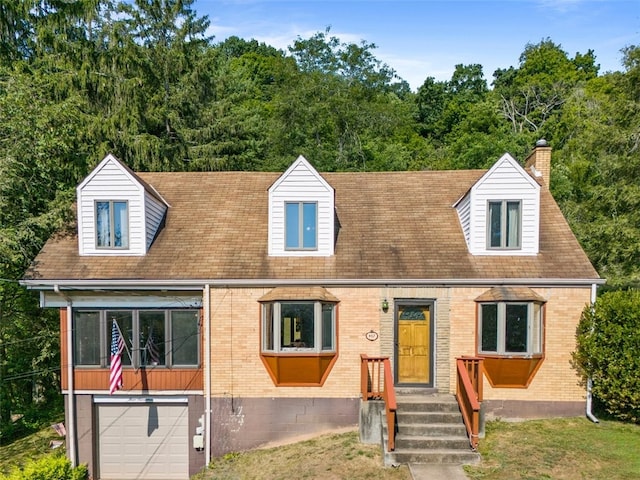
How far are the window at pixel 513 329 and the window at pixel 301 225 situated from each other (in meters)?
5.09

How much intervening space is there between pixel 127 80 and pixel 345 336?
1715 cm

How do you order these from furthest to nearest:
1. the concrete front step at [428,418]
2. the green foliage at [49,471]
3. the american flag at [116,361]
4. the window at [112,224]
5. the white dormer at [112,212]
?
1. the window at [112,224]
2. the white dormer at [112,212]
3. the american flag at [116,361]
4. the concrete front step at [428,418]
5. the green foliage at [49,471]

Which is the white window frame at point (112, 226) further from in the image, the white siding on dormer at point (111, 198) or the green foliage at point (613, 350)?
the green foliage at point (613, 350)

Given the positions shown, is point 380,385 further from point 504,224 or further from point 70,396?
point 70,396

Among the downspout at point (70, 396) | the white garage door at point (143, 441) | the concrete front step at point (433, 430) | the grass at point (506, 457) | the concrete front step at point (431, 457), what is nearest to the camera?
the grass at point (506, 457)

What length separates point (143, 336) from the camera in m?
11.9

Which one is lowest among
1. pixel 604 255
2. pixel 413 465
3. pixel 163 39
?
pixel 413 465

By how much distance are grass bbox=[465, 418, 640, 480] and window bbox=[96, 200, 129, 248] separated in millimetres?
10773

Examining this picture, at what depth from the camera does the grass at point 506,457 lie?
30.0 feet

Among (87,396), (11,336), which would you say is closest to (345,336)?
(87,396)

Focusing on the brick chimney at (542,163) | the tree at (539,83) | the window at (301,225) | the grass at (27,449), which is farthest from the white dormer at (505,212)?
the tree at (539,83)

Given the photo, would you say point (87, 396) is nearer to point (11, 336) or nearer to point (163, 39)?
point (11, 336)

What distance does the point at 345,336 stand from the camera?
1180cm

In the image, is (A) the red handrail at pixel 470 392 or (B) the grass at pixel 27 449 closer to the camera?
(A) the red handrail at pixel 470 392
